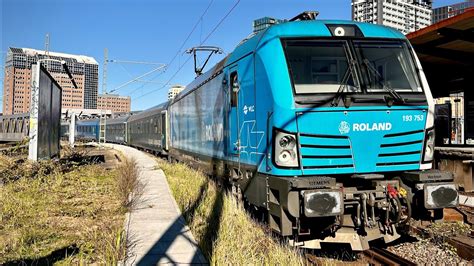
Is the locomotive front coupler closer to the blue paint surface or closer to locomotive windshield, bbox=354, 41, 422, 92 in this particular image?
the blue paint surface

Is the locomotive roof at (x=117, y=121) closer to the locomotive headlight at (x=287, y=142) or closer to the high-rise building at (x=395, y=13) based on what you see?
the high-rise building at (x=395, y=13)

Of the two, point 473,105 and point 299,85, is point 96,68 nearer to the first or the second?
point 473,105

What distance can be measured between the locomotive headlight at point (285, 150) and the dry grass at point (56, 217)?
238 centimetres

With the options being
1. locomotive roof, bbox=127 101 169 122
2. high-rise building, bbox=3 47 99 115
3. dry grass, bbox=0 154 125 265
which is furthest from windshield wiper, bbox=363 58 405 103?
high-rise building, bbox=3 47 99 115

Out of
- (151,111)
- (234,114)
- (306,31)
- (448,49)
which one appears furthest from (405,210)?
(151,111)

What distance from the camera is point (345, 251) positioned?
20.6ft

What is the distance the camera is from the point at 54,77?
151 feet

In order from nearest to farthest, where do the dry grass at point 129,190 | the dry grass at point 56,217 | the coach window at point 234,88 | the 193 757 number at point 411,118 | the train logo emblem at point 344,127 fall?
the dry grass at point 56,217, the train logo emblem at point 344,127, the 193 757 number at point 411,118, the coach window at point 234,88, the dry grass at point 129,190

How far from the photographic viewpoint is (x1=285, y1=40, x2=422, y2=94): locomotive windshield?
18.9ft

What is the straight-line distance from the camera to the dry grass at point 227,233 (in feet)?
16.3

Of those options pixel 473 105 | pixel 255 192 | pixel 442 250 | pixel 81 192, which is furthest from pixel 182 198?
pixel 473 105

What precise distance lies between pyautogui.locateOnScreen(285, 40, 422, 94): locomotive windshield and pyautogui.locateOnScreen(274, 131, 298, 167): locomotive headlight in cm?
66

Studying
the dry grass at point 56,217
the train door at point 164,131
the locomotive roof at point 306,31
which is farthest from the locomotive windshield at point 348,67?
the train door at point 164,131

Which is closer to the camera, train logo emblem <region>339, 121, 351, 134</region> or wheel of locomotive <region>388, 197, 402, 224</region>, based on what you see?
wheel of locomotive <region>388, 197, 402, 224</region>
